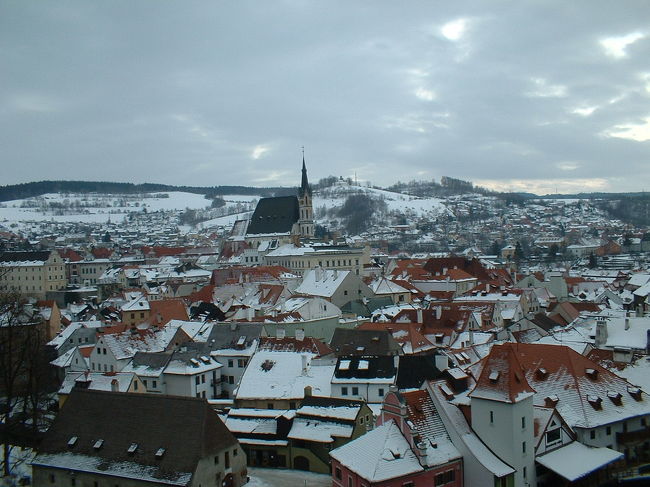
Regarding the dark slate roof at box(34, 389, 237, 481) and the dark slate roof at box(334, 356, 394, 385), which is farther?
the dark slate roof at box(334, 356, 394, 385)

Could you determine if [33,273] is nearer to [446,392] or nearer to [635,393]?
[446,392]

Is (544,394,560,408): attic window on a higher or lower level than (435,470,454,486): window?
higher

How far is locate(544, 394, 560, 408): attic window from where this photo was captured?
2648cm

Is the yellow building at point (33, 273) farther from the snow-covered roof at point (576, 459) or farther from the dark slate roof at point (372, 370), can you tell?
the snow-covered roof at point (576, 459)

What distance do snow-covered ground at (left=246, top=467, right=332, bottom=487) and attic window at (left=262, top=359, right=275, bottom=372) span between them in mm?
7722

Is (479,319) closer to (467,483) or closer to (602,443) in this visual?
(602,443)

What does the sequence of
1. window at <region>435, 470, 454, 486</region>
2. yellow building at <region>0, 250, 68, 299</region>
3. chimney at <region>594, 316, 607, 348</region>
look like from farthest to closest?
yellow building at <region>0, 250, 68, 299</region> < chimney at <region>594, 316, 607, 348</region> < window at <region>435, 470, 454, 486</region>

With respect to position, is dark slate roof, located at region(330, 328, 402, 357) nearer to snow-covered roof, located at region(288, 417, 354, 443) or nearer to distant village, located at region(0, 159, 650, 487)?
distant village, located at region(0, 159, 650, 487)

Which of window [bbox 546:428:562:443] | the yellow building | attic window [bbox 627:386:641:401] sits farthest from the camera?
the yellow building

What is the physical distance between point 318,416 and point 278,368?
6715 millimetres

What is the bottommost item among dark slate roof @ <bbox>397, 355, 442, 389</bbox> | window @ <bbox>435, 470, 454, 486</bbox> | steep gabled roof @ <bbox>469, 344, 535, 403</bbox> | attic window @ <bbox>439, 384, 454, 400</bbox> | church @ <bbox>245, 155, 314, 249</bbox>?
window @ <bbox>435, 470, 454, 486</bbox>

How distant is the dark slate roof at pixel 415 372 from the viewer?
3281 centimetres

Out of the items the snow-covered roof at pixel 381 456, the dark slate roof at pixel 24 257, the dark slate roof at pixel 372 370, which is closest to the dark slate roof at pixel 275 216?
the dark slate roof at pixel 24 257

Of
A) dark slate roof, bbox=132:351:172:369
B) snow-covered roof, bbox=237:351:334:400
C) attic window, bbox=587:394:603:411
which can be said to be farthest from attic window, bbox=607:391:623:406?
dark slate roof, bbox=132:351:172:369
